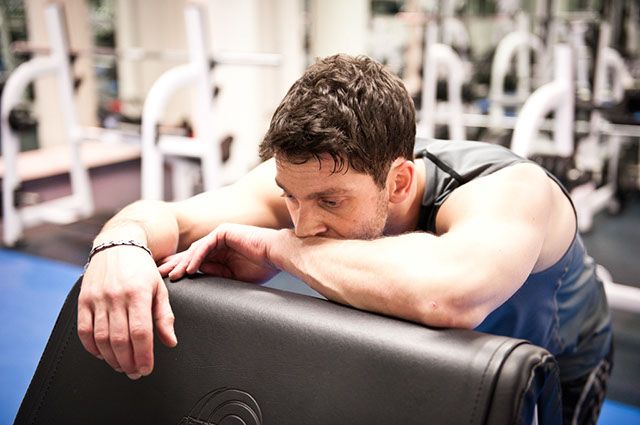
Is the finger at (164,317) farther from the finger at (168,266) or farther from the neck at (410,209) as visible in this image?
the neck at (410,209)

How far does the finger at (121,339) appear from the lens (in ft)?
2.86

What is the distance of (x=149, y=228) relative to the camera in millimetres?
1103

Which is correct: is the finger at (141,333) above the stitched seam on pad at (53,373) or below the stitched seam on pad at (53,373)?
above

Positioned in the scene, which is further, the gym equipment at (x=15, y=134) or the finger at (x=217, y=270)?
the gym equipment at (x=15, y=134)

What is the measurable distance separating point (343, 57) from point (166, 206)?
0.46 meters

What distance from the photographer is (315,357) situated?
31.3 inches

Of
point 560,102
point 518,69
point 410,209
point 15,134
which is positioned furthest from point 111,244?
point 518,69

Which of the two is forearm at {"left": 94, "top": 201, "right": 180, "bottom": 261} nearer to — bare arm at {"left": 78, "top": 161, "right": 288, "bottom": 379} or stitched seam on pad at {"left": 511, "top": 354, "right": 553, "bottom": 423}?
bare arm at {"left": 78, "top": 161, "right": 288, "bottom": 379}

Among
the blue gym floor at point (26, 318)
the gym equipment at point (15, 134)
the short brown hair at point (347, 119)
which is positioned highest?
the short brown hair at point (347, 119)

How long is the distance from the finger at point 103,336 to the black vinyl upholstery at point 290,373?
49mm

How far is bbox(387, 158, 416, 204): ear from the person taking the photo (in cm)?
102

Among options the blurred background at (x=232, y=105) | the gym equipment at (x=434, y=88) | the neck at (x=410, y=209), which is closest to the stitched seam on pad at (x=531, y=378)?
the neck at (x=410, y=209)

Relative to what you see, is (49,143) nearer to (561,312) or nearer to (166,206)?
(166,206)

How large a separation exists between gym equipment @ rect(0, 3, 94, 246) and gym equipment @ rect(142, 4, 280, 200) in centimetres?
85
